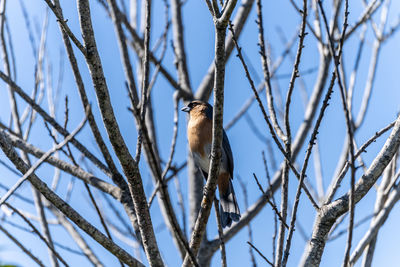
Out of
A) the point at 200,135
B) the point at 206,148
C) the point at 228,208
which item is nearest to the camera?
the point at 228,208

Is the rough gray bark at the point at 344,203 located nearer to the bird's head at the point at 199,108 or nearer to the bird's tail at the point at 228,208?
the bird's tail at the point at 228,208

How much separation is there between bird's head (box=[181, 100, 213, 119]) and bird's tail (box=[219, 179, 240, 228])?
0.89 meters

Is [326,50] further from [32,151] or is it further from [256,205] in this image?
[32,151]

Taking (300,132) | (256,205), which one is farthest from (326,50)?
(256,205)

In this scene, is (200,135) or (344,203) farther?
(200,135)

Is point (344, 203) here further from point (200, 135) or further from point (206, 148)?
point (200, 135)

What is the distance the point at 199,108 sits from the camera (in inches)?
208

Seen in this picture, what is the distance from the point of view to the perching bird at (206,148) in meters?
4.65

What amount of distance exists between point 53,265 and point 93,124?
3.36 ft

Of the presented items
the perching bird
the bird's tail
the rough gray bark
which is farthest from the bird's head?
the rough gray bark

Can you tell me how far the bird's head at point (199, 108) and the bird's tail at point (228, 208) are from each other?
890mm

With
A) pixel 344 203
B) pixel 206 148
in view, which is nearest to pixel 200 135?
pixel 206 148

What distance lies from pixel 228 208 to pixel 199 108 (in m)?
1.29

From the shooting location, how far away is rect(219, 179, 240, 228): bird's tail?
14.2 feet
